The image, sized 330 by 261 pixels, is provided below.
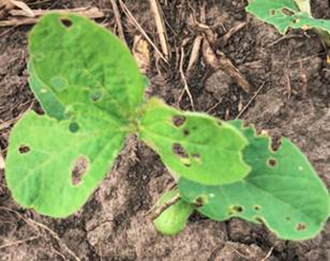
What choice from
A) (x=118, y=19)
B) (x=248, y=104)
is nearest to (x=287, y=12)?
(x=248, y=104)

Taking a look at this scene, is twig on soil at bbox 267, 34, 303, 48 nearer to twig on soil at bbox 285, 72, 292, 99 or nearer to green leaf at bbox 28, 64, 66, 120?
twig on soil at bbox 285, 72, 292, 99

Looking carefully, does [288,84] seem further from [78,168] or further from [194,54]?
[78,168]

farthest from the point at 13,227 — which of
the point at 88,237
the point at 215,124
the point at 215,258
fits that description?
the point at 215,124

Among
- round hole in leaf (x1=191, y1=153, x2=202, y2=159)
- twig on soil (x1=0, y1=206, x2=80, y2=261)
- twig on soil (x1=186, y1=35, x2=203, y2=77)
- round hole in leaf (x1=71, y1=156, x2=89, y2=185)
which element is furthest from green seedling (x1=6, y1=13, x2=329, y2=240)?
twig on soil (x1=186, y1=35, x2=203, y2=77)

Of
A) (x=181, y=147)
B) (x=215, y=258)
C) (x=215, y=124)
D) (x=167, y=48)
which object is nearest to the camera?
(x=215, y=124)

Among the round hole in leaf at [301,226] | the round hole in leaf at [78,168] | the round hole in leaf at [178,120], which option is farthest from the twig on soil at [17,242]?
the round hole in leaf at [301,226]

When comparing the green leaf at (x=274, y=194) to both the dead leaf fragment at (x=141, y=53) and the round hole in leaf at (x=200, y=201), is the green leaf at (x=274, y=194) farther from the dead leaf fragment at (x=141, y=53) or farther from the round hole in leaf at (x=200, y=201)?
the dead leaf fragment at (x=141, y=53)

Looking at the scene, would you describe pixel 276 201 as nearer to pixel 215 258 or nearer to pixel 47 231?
pixel 215 258
